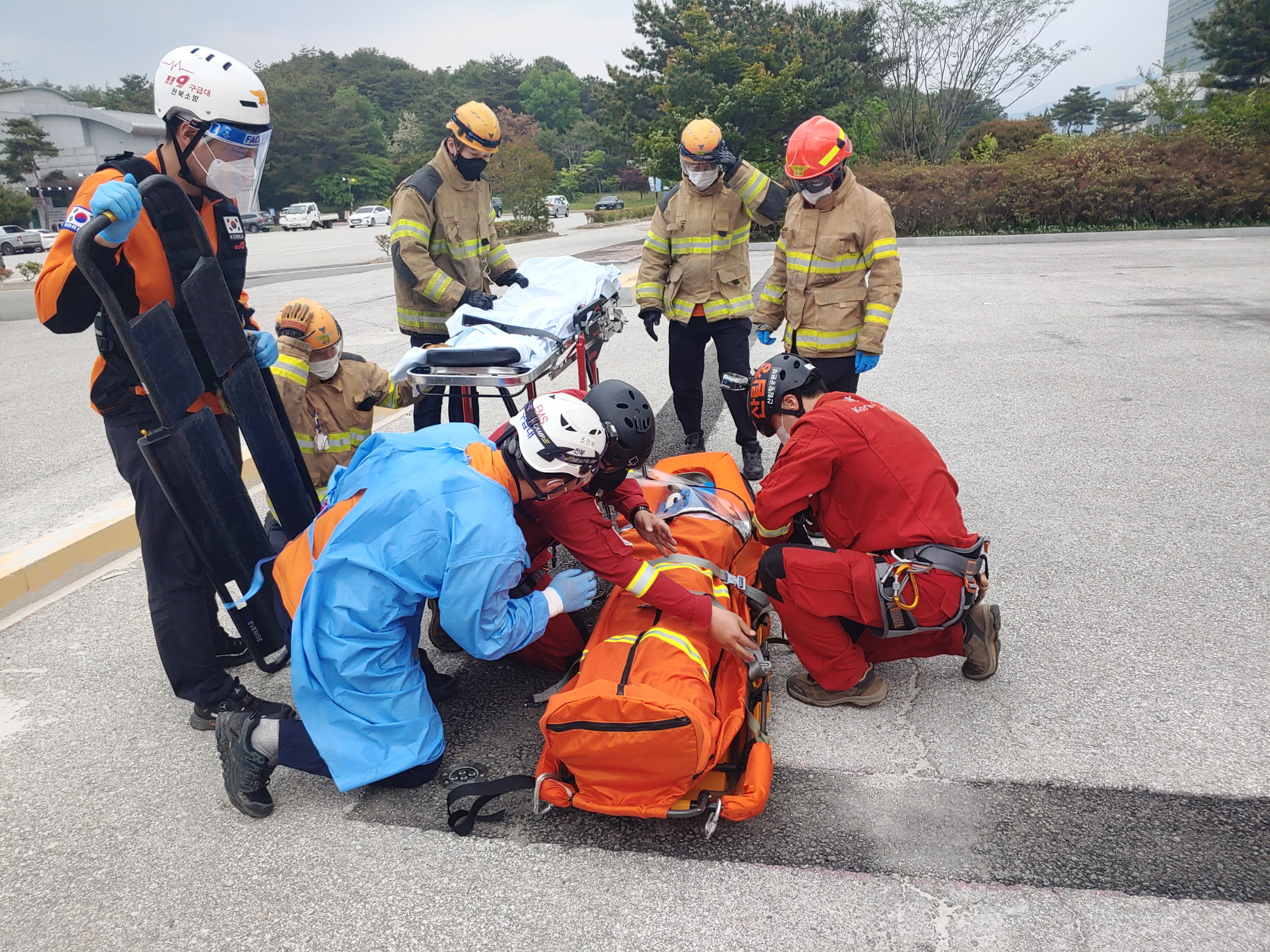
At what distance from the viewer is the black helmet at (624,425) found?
2.81m

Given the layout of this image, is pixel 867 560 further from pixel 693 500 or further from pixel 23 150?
pixel 23 150

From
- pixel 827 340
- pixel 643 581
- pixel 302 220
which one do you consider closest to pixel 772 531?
pixel 643 581

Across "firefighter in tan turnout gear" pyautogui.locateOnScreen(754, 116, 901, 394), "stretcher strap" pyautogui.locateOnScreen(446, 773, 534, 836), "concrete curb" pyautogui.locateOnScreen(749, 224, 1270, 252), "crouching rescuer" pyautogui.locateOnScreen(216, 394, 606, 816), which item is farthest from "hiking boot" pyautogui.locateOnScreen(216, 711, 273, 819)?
"concrete curb" pyautogui.locateOnScreen(749, 224, 1270, 252)

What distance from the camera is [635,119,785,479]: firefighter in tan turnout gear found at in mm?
4863

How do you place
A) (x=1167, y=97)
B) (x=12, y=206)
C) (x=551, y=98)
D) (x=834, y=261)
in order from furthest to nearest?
(x=551, y=98), (x=12, y=206), (x=1167, y=97), (x=834, y=261)

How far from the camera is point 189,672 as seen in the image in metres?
2.90

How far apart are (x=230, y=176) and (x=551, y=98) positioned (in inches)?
3809

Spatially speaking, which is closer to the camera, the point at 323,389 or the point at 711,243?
the point at 323,389

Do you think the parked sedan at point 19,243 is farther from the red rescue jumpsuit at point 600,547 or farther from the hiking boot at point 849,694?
the hiking boot at point 849,694

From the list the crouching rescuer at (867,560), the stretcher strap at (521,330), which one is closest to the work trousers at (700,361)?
the stretcher strap at (521,330)

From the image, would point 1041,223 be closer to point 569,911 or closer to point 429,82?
point 569,911

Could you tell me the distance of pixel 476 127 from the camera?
14.8 feet

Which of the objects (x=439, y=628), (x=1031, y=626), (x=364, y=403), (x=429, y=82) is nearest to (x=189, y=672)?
(x=439, y=628)

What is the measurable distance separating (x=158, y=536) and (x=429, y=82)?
338 feet
